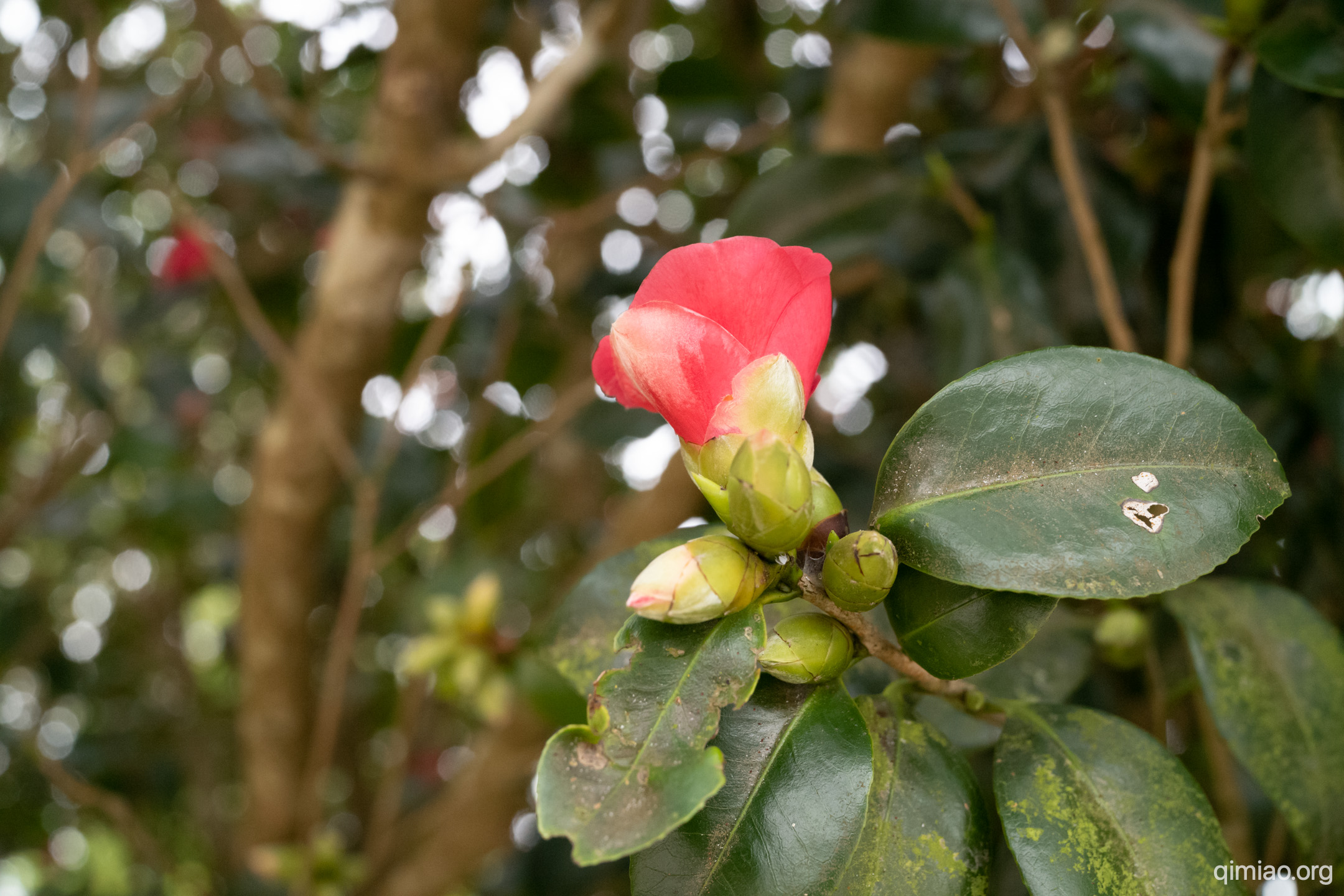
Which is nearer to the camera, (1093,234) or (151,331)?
(1093,234)

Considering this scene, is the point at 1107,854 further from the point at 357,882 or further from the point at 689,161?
the point at 357,882

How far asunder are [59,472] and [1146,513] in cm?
160

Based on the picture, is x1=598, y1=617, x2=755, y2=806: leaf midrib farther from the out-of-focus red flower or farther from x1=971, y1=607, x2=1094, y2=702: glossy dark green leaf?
the out-of-focus red flower

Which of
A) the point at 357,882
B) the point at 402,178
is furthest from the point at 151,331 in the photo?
the point at 357,882

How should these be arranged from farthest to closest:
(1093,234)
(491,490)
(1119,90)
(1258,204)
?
(491,490) → (1119,90) → (1258,204) → (1093,234)

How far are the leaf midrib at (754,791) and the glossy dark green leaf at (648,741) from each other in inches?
2.0

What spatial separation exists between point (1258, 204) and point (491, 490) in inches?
48.1

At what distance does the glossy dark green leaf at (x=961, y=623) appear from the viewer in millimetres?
385

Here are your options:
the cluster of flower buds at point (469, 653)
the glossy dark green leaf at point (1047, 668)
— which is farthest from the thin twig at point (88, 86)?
the glossy dark green leaf at point (1047, 668)

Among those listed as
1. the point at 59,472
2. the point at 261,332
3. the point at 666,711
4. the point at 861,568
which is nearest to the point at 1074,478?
the point at 861,568

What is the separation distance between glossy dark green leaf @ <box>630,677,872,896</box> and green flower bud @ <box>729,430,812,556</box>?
3.5 inches

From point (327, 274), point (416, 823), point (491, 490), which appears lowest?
point (416, 823)

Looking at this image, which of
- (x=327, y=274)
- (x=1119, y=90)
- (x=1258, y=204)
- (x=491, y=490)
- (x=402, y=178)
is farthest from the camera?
(x=491, y=490)

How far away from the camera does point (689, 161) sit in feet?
4.06
